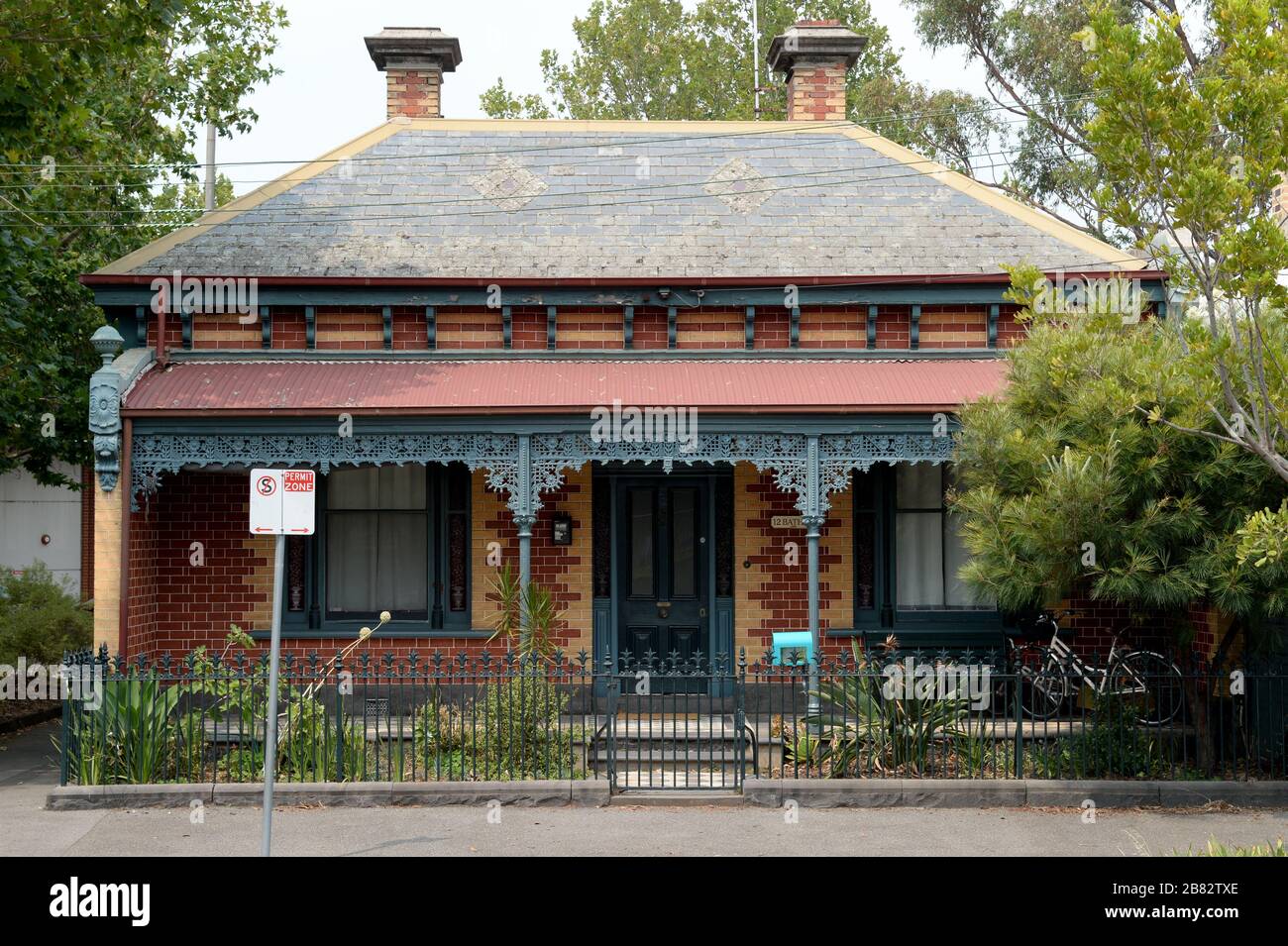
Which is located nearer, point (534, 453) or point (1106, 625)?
point (534, 453)

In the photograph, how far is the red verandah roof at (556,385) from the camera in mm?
12398

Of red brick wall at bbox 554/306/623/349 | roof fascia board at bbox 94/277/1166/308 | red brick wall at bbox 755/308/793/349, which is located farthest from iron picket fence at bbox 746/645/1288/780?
red brick wall at bbox 554/306/623/349

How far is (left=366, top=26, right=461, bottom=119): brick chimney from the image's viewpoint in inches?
659

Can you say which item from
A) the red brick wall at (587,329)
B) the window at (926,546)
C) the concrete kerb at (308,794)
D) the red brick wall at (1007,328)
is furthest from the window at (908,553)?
the concrete kerb at (308,794)

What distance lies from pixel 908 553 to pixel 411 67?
29.6ft

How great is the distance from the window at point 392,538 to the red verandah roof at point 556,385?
1.35 metres

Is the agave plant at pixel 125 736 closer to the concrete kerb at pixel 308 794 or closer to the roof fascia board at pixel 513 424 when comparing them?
the concrete kerb at pixel 308 794

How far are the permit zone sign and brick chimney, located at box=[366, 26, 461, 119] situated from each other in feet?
30.4

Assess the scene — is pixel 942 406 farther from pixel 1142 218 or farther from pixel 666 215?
pixel 666 215

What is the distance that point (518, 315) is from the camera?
14203mm

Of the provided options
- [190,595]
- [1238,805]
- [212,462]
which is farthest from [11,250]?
[1238,805]

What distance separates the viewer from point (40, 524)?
25.4m

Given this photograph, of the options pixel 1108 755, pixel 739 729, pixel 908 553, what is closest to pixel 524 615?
pixel 739 729

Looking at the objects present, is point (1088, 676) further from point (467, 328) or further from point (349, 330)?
point (349, 330)
